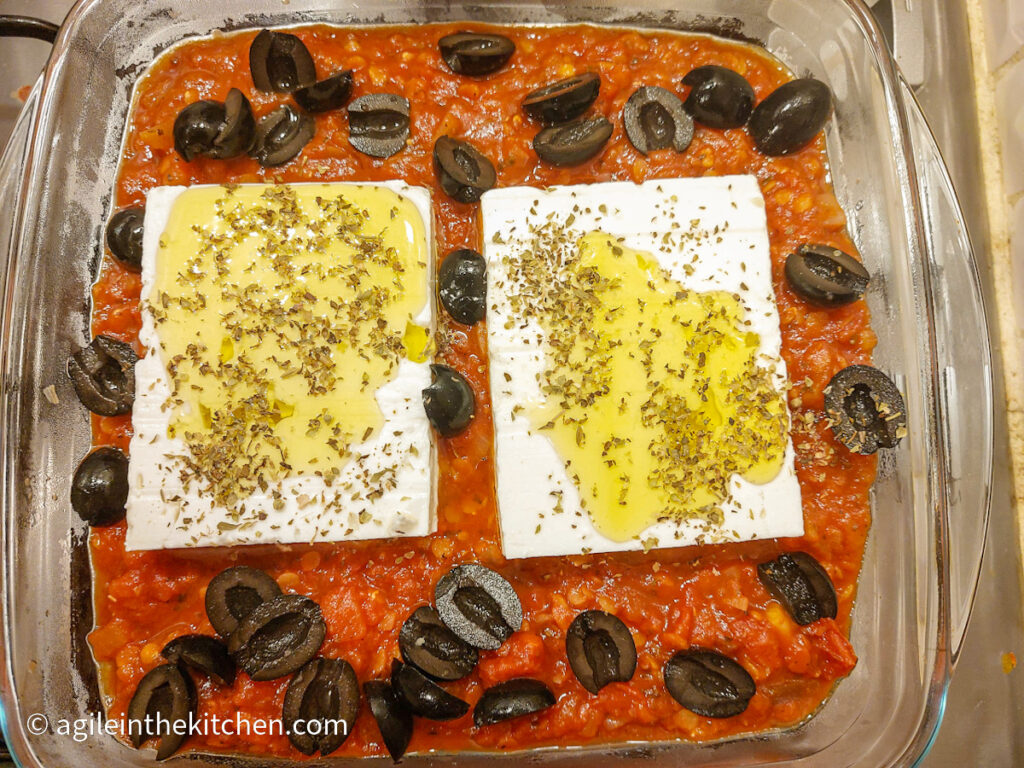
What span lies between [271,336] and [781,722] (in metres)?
2.58

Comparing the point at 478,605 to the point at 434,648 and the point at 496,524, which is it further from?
the point at 496,524

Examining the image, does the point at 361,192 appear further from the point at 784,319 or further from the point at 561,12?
the point at 784,319

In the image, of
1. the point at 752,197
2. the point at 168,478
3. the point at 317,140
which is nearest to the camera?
the point at 168,478

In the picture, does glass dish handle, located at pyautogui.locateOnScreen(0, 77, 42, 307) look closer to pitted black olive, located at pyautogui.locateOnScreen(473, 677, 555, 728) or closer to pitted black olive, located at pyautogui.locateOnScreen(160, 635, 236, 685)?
pitted black olive, located at pyautogui.locateOnScreen(160, 635, 236, 685)

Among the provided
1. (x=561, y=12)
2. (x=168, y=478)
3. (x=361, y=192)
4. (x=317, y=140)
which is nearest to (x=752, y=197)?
(x=561, y=12)

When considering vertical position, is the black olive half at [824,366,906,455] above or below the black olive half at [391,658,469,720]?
above

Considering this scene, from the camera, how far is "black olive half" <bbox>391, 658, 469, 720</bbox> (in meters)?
2.36

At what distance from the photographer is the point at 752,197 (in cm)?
262

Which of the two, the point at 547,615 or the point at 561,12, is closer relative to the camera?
the point at 547,615

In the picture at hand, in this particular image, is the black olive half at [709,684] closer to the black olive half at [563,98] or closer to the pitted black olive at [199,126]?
the black olive half at [563,98]

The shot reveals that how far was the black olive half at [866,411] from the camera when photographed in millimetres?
2541

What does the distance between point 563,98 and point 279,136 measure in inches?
48.0

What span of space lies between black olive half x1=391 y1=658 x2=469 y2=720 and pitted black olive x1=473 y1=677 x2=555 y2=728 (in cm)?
7

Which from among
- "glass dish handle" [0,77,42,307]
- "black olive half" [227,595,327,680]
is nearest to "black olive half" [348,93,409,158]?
"glass dish handle" [0,77,42,307]
